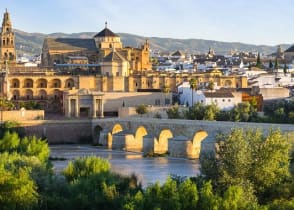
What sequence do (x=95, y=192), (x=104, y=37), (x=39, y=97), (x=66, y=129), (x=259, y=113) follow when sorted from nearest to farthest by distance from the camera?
(x=95, y=192) → (x=259, y=113) → (x=66, y=129) → (x=39, y=97) → (x=104, y=37)

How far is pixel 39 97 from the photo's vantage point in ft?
190

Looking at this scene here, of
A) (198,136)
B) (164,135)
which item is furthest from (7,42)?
(198,136)

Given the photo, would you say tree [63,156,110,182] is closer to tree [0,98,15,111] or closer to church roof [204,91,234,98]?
church roof [204,91,234,98]

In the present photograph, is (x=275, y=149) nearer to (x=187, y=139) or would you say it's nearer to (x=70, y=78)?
(x=187, y=139)

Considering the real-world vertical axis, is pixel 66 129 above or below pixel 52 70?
below

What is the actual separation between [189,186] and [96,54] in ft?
143

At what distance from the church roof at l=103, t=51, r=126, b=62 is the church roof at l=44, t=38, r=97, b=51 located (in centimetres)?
494

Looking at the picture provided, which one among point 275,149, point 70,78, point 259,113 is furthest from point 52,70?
point 275,149

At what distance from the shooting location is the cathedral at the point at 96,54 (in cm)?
5945

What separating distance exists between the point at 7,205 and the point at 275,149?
7168 millimetres

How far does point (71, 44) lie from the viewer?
64688 mm

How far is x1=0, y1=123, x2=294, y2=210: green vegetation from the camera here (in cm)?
2044

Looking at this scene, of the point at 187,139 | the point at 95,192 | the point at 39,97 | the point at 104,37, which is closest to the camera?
the point at 95,192

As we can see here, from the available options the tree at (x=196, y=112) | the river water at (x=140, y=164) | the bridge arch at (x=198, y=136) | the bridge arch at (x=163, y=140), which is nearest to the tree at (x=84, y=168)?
the river water at (x=140, y=164)
